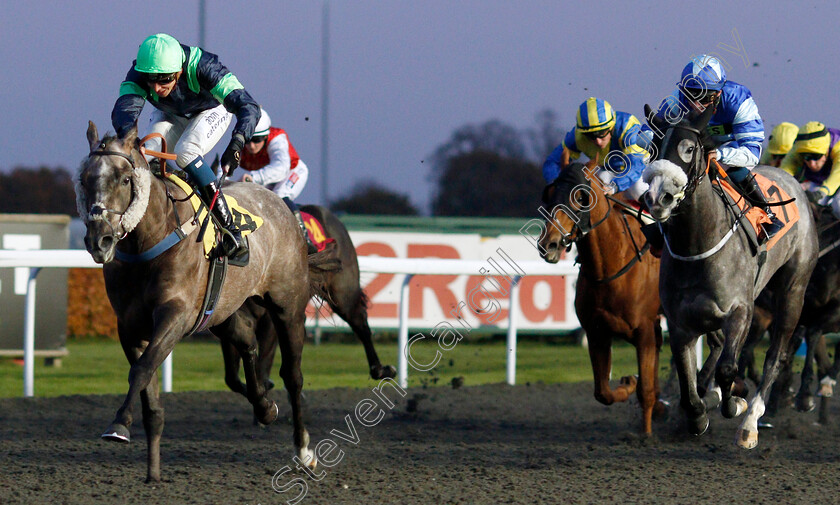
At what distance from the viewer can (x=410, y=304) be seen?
1129cm

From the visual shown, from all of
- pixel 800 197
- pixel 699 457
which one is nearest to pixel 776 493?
pixel 699 457

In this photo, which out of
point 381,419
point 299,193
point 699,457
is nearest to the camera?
point 699,457

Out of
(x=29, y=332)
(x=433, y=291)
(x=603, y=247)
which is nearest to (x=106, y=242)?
(x=603, y=247)

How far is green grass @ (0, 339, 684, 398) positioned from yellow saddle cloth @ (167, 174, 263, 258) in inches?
128

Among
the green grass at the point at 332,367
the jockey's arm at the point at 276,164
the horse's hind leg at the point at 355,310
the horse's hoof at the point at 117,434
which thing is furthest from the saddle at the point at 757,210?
the green grass at the point at 332,367

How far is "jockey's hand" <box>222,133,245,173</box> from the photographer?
14.2ft

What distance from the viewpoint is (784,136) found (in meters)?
6.55

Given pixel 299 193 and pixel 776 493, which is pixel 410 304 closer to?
pixel 299 193

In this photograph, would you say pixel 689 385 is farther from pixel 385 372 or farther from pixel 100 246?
pixel 100 246

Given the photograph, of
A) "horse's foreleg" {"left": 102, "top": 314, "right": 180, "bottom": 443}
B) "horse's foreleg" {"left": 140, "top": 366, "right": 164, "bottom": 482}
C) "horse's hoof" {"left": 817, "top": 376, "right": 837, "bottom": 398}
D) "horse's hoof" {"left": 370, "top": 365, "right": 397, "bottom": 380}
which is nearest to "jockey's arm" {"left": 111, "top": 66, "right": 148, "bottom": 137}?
"horse's foreleg" {"left": 102, "top": 314, "right": 180, "bottom": 443}

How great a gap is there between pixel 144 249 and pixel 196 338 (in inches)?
370

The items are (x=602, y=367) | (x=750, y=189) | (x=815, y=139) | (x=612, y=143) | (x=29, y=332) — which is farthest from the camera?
(x=29, y=332)

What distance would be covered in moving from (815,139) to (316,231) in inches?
128

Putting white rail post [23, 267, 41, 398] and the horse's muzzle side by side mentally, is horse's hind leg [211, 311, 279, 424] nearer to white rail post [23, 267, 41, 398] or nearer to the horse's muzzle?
the horse's muzzle
